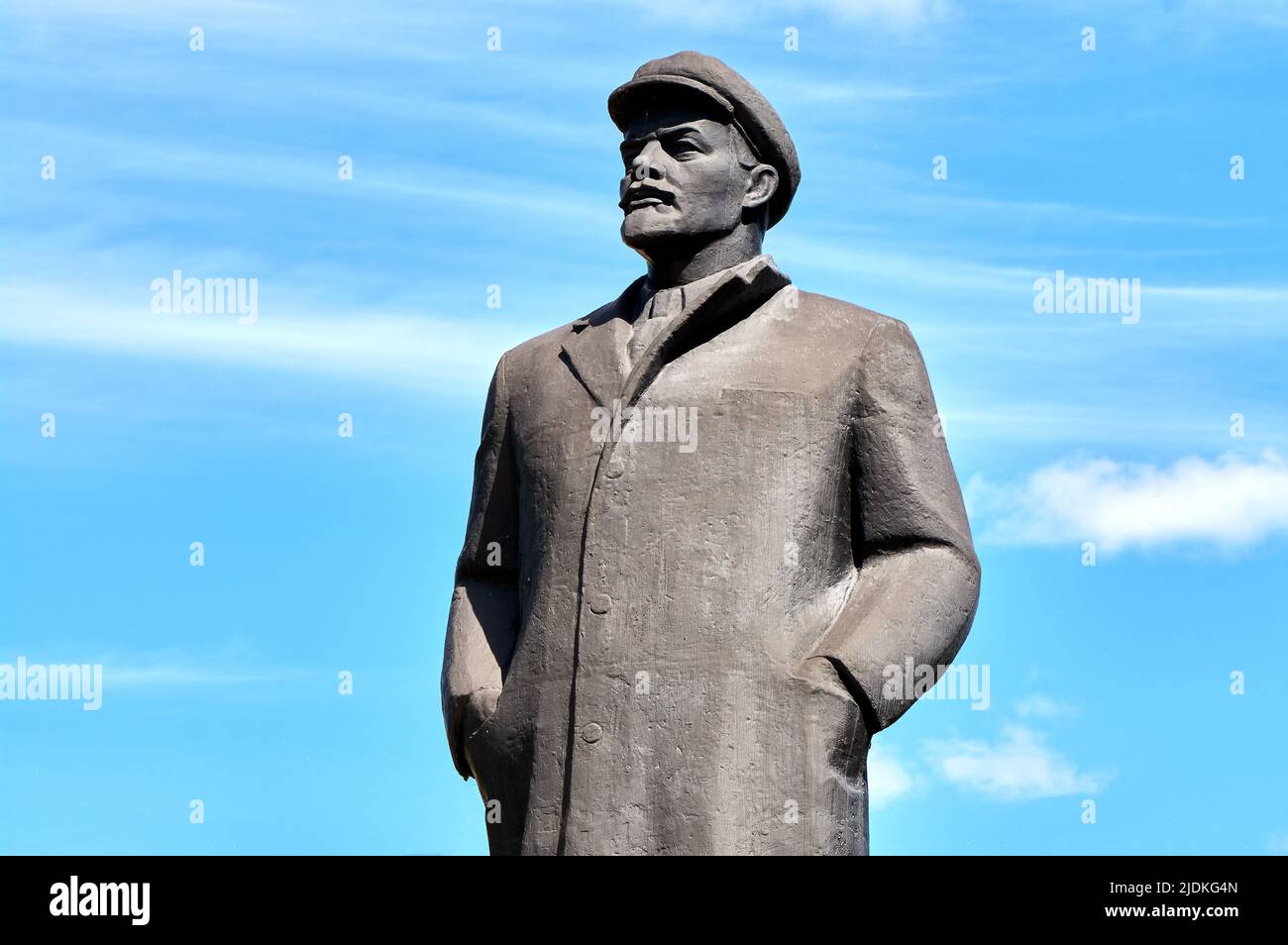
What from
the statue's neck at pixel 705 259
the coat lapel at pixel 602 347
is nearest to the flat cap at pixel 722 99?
the statue's neck at pixel 705 259

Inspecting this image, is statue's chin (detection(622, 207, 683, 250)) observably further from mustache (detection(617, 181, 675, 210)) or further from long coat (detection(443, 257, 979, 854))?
long coat (detection(443, 257, 979, 854))

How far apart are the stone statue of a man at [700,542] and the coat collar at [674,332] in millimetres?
13

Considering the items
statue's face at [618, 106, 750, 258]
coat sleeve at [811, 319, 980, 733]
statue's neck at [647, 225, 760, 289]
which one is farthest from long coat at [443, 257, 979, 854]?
statue's face at [618, 106, 750, 258]

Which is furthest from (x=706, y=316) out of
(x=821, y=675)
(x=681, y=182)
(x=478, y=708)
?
(x=478, y=708)

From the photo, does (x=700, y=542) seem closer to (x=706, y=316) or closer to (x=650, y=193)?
(x=706, y=316)

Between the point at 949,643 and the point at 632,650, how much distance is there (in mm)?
1439

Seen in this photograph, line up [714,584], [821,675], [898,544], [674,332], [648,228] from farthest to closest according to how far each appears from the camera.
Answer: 1. [648,228]
2. [674,332]
3. [898,544]
4. [714,584]
5. [821,675]

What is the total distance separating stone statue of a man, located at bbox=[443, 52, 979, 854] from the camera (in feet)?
35.4

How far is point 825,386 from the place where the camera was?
452 inches

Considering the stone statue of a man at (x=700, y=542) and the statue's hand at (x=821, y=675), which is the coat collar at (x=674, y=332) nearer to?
the stone statue of a man at (x=700, y=542)

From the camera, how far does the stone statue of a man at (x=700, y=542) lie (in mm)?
10805

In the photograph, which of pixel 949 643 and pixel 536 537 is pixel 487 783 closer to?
pixel 536 537

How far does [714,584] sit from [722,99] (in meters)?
2.44

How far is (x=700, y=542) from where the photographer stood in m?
11.1
